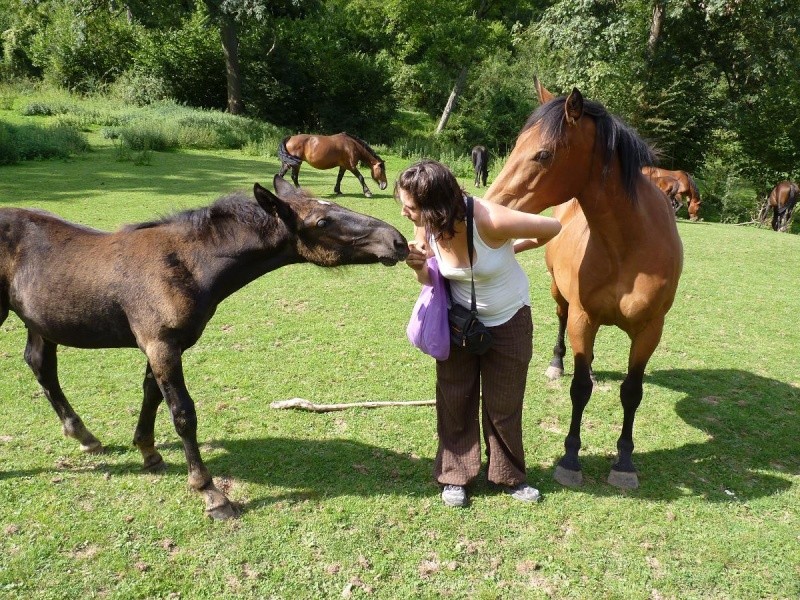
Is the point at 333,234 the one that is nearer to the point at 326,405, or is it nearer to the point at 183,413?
the point at 183,413

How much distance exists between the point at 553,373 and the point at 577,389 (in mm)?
1593

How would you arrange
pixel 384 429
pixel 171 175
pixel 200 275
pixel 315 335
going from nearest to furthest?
1. pixel 200 275
2. pixel 384 429
3. pixel 315 335
4. pixel 171 175

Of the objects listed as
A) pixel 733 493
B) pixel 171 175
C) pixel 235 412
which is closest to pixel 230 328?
pixel 235 412

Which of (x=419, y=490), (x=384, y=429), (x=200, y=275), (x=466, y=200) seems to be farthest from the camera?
(x=384, y=429)

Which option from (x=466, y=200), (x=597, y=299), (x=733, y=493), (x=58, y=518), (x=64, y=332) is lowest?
(x=58, y=518)

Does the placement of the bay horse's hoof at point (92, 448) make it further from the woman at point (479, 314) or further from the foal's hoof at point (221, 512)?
the woman at point (479, 314)

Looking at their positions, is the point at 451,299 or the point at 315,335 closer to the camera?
the point at 451,299

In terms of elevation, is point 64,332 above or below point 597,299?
below

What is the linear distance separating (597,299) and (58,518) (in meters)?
3.42

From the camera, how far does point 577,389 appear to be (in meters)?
3.68

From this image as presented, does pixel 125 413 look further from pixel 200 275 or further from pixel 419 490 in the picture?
pixel 419 490

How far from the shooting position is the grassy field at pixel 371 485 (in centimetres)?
269

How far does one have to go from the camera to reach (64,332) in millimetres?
3029

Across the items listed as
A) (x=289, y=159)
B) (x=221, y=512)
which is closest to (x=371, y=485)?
(x=221, y=512)
